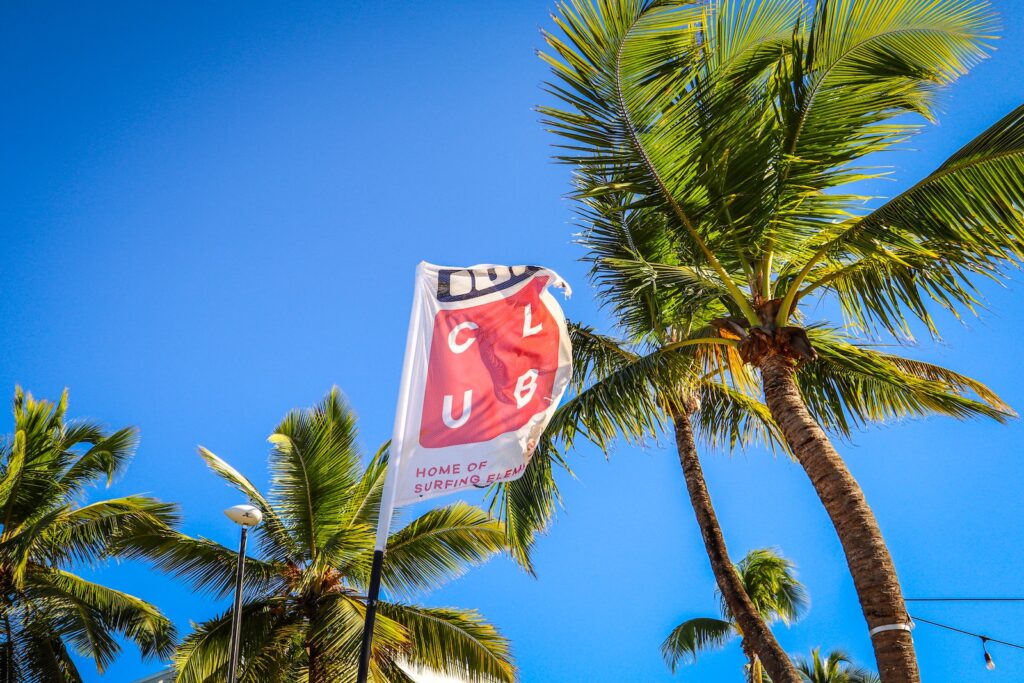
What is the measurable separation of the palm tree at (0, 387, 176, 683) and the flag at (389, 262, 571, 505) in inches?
439

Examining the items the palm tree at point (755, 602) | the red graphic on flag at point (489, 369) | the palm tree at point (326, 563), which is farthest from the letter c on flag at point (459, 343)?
the palm tree at point (755, 602)

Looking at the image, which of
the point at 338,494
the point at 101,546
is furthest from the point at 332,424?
the point at 101,546

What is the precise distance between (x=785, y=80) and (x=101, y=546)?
14425 millimetres

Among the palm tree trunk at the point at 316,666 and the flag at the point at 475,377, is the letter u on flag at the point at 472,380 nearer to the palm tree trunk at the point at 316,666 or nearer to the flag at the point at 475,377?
the flag at the point at 475,377

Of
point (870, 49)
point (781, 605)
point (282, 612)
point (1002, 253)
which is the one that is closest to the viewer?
point (1002, 253)

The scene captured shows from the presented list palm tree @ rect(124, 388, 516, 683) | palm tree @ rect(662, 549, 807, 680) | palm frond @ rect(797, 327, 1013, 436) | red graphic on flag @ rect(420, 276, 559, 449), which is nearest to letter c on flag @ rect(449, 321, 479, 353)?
red graphic on flag @ rect(420, 276, 559, 449)

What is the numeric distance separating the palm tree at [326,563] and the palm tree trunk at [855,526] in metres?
8.36

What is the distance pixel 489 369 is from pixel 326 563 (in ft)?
33.1

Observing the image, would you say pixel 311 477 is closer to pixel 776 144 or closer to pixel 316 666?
pixel 316 666

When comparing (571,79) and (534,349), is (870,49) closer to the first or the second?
(571,79)

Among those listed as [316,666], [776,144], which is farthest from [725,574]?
[316,666]

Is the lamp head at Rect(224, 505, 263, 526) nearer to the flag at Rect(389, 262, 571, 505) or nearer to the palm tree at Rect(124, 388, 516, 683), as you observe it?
the palm tree at Rect(124, 388, 516, 683)

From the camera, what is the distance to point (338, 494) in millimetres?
16219

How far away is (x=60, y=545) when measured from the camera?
16.3 m
